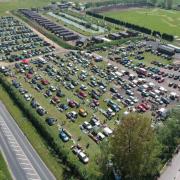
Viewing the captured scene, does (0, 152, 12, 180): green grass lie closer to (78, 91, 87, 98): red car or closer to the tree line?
(78, 91, 87, 98): red car

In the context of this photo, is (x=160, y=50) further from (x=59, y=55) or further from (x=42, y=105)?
(x=42, y=105)

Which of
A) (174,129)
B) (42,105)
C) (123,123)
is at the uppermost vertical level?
(123,123)

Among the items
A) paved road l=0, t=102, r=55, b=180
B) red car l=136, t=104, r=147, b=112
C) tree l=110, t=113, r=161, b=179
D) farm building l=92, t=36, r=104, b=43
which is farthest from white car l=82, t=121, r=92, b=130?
farm building l=92, t=36, r=104, b=43

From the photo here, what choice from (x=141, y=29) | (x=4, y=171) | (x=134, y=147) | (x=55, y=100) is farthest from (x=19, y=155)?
(x=141, y=29)

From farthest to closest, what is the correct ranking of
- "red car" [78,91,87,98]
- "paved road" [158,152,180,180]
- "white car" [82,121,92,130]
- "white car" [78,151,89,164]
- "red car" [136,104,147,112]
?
"red car" [78,91,87,98]
"red car" [136,104,147,112]
"white car" [82,121,92,130]
"white car" [78,151,89,164]
"paved road" [158,152,180,180]

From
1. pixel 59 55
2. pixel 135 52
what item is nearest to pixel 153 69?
pixel 135 52

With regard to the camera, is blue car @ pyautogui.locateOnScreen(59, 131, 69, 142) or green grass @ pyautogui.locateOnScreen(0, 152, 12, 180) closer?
green grass @ pyautogui.locateOnScreen(0, 152, 12, 180)

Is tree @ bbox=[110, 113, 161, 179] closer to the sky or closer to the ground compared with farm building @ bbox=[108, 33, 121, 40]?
closer to the sky

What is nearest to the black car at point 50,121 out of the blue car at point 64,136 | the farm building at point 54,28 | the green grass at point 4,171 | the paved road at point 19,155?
the blue car at point 64,136
